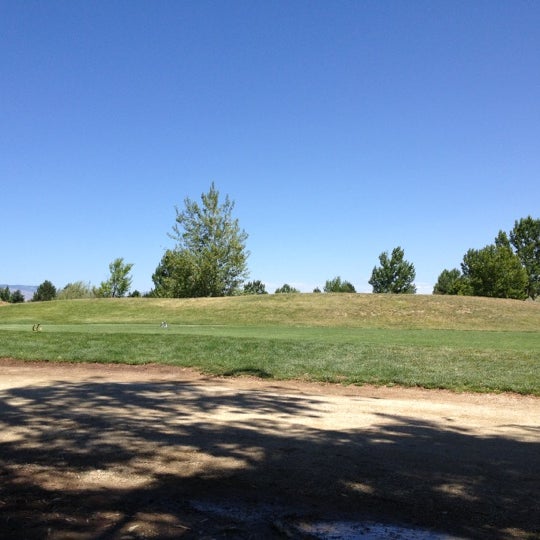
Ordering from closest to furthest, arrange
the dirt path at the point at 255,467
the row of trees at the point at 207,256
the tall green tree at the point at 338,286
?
the dirt path at the point at 255,467 → the row of trees at the point at 207,256 → the tall green tree at the point at 338,286

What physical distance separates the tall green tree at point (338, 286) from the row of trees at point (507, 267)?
17765 mm

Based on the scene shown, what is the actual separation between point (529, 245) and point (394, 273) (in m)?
19.3

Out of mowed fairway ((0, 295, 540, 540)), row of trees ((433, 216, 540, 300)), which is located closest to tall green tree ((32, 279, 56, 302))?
row of trees ((433, 216, 540, 300))

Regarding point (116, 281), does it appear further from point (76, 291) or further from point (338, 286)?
point (338, 286)

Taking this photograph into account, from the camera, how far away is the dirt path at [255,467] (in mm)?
3969

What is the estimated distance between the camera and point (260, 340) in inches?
675

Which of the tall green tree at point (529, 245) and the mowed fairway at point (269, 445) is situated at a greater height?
the tall green tree at point (529, 245)

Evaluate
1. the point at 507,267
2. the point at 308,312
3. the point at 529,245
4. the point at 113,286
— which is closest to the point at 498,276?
the point at 507,267

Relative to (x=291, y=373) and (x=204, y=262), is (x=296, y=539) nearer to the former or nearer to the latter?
(x=291, y=373)

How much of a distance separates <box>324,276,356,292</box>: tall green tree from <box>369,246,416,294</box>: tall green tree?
1551 centimetres

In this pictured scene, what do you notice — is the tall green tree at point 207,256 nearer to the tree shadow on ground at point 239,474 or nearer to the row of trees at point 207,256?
the row of trees at point 207,256

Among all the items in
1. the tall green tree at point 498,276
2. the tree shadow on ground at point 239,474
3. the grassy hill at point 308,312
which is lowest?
the tree shadow on ground at point 239,474

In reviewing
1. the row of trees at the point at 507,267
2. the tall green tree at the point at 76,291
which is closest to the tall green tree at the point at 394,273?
the row of trees at the point at 507,267

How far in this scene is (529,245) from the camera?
241ft
